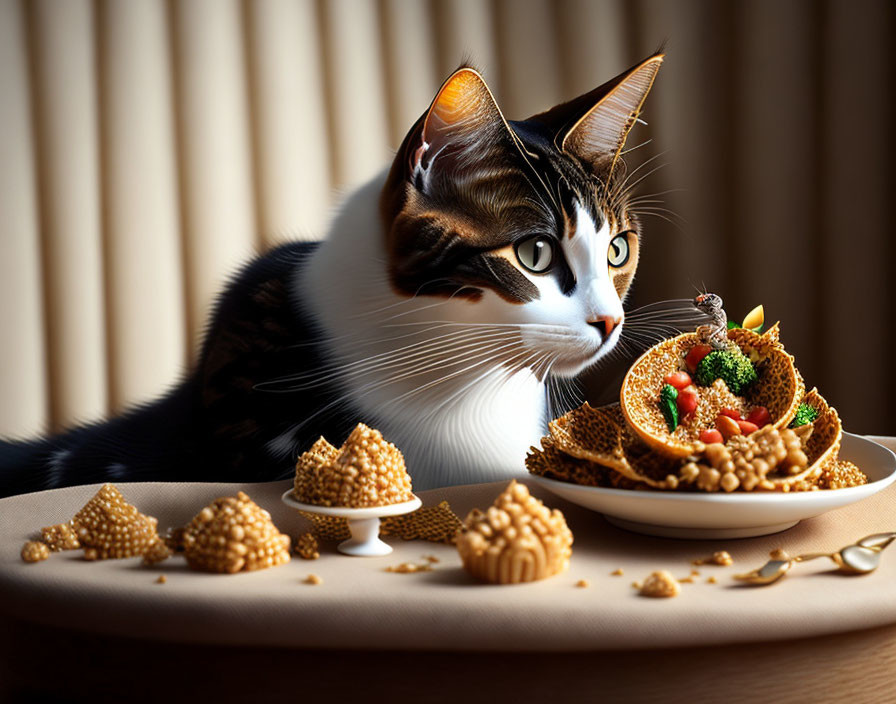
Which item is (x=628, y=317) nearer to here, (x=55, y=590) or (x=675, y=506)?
(x=675, y=506)

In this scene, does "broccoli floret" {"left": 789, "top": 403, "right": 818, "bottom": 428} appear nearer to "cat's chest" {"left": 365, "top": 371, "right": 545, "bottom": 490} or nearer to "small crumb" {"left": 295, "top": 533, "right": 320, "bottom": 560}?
"cat's chest" {"left": 365, "top": 371, "right": 545, "bottom": 490}

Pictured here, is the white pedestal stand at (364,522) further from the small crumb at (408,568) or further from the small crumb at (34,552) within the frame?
the small crumb at (34,552)

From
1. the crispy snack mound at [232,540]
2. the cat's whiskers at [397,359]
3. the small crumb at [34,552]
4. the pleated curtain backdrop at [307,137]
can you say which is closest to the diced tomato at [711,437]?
the cat's whiskers at [397,359]

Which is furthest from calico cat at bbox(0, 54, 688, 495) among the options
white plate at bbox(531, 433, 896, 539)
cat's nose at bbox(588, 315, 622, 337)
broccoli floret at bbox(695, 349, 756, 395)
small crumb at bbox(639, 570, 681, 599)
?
small crumb at bbox(639, 570, 681, 599)

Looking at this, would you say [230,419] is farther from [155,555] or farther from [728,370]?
[728,370]

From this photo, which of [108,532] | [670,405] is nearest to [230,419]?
[108,532]

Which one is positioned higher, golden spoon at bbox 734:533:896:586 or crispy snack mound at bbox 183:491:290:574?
crispy snack mound at bbox 183:491:290:574

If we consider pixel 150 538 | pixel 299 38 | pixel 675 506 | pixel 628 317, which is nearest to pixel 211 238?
pixel 299 38
